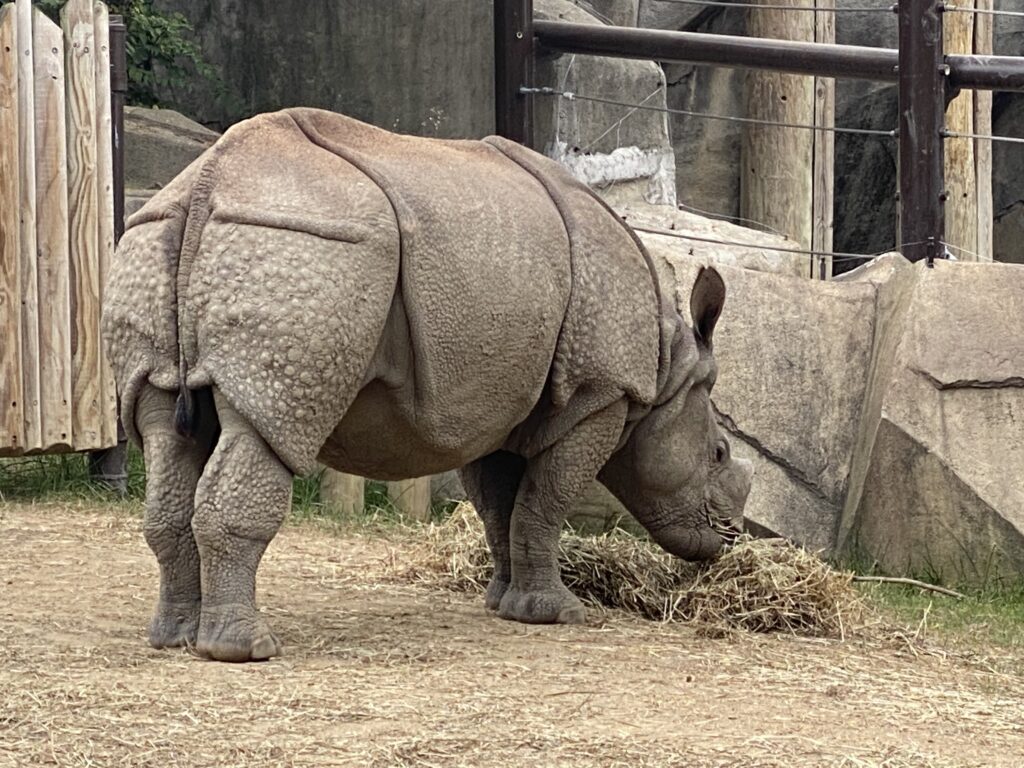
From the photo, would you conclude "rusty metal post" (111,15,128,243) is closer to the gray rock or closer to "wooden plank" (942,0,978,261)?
the gray rock

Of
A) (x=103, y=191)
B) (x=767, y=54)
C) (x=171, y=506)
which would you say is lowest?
(x=171, y=506)

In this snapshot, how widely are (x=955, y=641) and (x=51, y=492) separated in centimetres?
443

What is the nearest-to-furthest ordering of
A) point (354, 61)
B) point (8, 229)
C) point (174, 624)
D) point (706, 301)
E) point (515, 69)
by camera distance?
point (174, 624) → point (706, 301) → point (8, 229) → point (515, 69) → point (354, 61)

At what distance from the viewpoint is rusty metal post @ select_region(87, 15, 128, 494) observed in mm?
8992

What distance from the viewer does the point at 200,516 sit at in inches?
211

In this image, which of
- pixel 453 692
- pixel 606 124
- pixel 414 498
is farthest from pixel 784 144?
pixel 453 692

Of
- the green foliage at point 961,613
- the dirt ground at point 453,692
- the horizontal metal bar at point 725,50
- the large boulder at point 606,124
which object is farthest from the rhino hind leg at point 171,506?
the large boulder at point 606,124

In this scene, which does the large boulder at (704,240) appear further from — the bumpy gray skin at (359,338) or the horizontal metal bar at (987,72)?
the bumpy gray skin at (359,338)

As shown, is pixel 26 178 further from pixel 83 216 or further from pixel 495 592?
pixel 495 592

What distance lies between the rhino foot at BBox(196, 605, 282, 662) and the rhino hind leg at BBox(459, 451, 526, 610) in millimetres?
1509

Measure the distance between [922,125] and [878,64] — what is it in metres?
0.51

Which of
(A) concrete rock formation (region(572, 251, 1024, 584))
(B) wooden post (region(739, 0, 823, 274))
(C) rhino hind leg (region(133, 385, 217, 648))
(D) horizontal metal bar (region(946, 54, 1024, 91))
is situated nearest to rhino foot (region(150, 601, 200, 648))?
(C) rhino hind leg (region(133, 385, 217, 648))

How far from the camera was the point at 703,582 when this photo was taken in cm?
686

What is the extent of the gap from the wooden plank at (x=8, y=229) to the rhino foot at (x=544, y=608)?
2.99 metres
